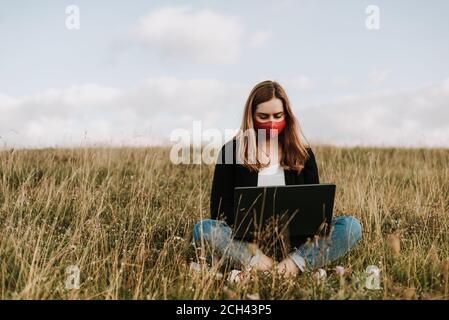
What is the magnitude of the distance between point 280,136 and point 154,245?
1391mm

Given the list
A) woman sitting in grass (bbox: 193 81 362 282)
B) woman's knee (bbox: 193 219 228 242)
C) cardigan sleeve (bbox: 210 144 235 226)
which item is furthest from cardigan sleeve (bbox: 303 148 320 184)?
woman's knee (bbox: 193 219 228 242)

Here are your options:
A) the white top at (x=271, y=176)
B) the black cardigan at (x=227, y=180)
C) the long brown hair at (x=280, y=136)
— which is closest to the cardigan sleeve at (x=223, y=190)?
the black cardigan at (x=227, y=180)

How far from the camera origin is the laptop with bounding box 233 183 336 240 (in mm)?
3238

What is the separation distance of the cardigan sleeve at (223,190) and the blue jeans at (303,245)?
177 mm

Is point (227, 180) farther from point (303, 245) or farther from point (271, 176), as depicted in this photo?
point (303, 245)

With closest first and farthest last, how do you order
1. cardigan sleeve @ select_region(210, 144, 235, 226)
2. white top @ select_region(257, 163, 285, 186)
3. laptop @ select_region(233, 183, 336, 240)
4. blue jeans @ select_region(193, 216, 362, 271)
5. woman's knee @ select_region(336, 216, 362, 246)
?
1. laptop @ select_region(233, 183, 336, 240)
2. blue jeans @ select_region(193, 216, 362, 271)
3. woman's knee @ select_region(336, 216, 362, 246)
4. cardigan sleeve @ select_region(210, 144, 235, 226)
5. white top @ select_region(257, 163, 285, 186)

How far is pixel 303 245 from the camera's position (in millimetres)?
3701

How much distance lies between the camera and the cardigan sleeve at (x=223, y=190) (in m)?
3.96

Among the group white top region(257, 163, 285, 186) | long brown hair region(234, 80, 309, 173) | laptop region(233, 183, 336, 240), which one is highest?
long brown hair region(234, 80, 309, 173)

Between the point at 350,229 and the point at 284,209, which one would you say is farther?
the point at 350,229

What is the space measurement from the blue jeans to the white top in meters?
0.54

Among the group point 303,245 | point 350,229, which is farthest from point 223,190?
point 350,229

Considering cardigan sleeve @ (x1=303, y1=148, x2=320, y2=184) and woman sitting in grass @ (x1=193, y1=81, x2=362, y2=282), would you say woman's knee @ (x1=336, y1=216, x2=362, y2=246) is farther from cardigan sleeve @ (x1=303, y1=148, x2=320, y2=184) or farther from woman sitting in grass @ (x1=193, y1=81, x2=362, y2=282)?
cardigan sleeve @ (x1=303, y1=148, x2=320, y2=184)
